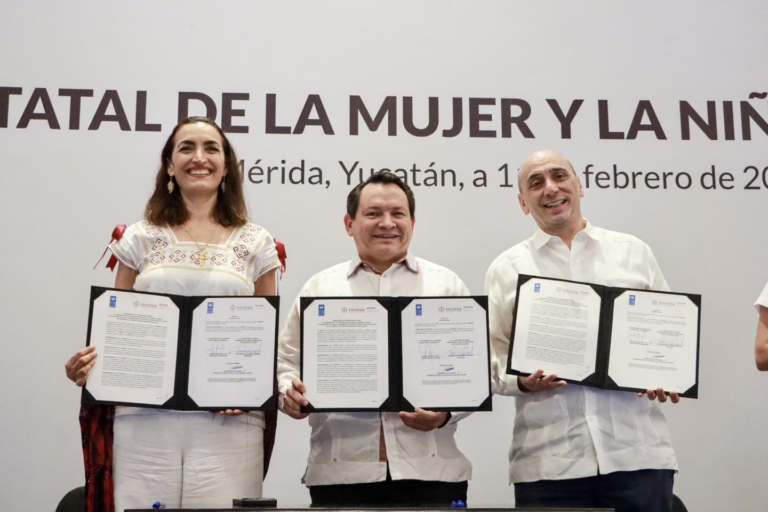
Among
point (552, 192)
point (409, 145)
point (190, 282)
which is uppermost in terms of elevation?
point (409, 145)

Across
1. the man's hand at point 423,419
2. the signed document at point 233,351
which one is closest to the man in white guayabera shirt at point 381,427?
the man's hand at point 423,419

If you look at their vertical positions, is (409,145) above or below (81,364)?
above

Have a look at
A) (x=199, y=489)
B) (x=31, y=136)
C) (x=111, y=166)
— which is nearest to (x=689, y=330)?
(x=199, y=489)

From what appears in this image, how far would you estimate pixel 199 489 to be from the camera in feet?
7.47

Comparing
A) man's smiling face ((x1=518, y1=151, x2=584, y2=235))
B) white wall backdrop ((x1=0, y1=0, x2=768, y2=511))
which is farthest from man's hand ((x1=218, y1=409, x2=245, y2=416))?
man's smiling face ((x1=518, y1=151, x2=584, y2=235))

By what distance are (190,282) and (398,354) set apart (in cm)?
67

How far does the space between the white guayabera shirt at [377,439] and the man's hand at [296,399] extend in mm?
73

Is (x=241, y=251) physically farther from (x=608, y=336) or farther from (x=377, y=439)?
(x=608, y=336)

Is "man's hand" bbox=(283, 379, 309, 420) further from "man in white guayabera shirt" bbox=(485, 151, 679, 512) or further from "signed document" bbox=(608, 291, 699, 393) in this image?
"signed document" bbox=(608, 291, 699, 393)

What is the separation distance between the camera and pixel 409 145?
364cm

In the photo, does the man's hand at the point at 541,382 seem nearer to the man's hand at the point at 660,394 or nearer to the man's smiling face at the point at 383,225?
the man's hand at the point at 660,394

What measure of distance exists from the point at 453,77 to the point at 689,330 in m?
1.74

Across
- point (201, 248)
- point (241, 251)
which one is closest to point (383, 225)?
point (241, 251)

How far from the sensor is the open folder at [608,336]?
247cm
